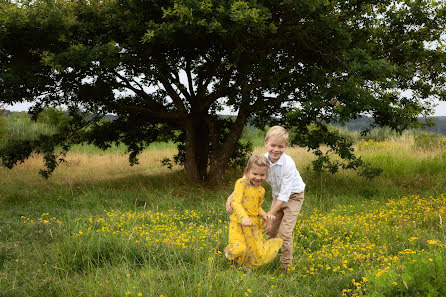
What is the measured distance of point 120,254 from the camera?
5.06 metres

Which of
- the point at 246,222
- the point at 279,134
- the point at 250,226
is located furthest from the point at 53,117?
the point at 246,222

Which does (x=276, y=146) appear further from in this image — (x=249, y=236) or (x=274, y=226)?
(x=274, y=226)

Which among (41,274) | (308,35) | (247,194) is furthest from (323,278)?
(308,35)

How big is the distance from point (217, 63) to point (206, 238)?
Result: 6.72 metres

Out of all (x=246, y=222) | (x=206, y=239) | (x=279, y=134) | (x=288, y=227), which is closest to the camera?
(x=246, y=222)

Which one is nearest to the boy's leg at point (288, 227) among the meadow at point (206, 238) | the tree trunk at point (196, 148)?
the meadow at point (206, 238)

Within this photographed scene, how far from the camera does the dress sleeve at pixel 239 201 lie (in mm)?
4832

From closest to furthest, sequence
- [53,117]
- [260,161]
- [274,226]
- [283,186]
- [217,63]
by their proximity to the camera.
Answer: [260,161] < [283,186] < [274,226] < [217,63] < [53,117]

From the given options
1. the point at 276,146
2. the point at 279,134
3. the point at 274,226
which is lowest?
the point at 274,226

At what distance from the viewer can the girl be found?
4895 millimetres

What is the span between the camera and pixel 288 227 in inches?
204

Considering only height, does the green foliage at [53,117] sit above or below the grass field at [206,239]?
above

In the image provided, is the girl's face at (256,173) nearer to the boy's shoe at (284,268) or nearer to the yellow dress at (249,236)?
the yellow dress at (249,236)

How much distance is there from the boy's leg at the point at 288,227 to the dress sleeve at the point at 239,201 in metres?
0.67
